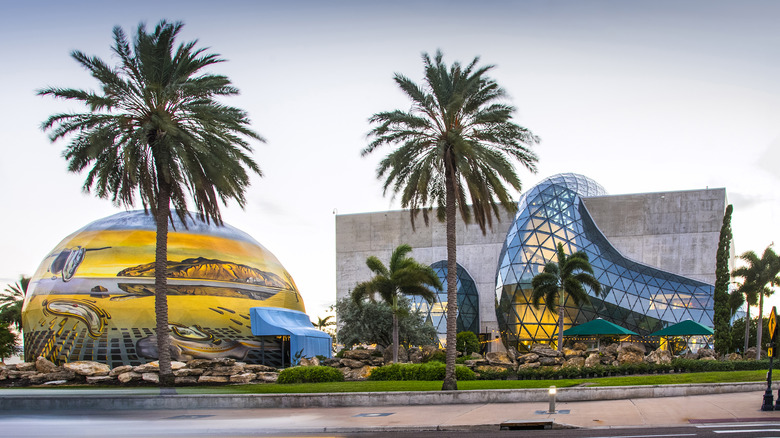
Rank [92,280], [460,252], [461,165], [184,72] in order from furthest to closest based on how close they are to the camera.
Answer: [460,252], [92,280], [184,72], [461,165]

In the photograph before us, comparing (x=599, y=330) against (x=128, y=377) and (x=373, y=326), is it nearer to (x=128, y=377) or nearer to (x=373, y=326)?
(x=373, y=326)

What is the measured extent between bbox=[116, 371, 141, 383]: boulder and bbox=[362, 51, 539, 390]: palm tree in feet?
46.8

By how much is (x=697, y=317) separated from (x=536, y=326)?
12.9 metres

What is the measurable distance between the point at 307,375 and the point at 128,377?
8.48 m

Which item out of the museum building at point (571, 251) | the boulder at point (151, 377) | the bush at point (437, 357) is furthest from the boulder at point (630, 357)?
the boulder at point (151, 377)

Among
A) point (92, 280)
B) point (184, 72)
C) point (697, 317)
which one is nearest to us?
point (184, 72)

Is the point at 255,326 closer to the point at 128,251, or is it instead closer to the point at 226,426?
the point at 128,251

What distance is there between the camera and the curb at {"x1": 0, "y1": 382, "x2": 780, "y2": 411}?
68.0ft

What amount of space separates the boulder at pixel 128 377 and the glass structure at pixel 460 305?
39.6 m

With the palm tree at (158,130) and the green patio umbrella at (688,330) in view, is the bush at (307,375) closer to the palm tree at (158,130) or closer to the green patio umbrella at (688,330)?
the palm tree at (158,130)

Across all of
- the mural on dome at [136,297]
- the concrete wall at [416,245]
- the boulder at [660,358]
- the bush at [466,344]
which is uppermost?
the concrete wall at [416,245]

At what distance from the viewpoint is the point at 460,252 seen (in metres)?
75.5

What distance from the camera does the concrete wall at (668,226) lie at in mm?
65188

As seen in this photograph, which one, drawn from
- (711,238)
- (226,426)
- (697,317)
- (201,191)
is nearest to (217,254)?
(201,191)
